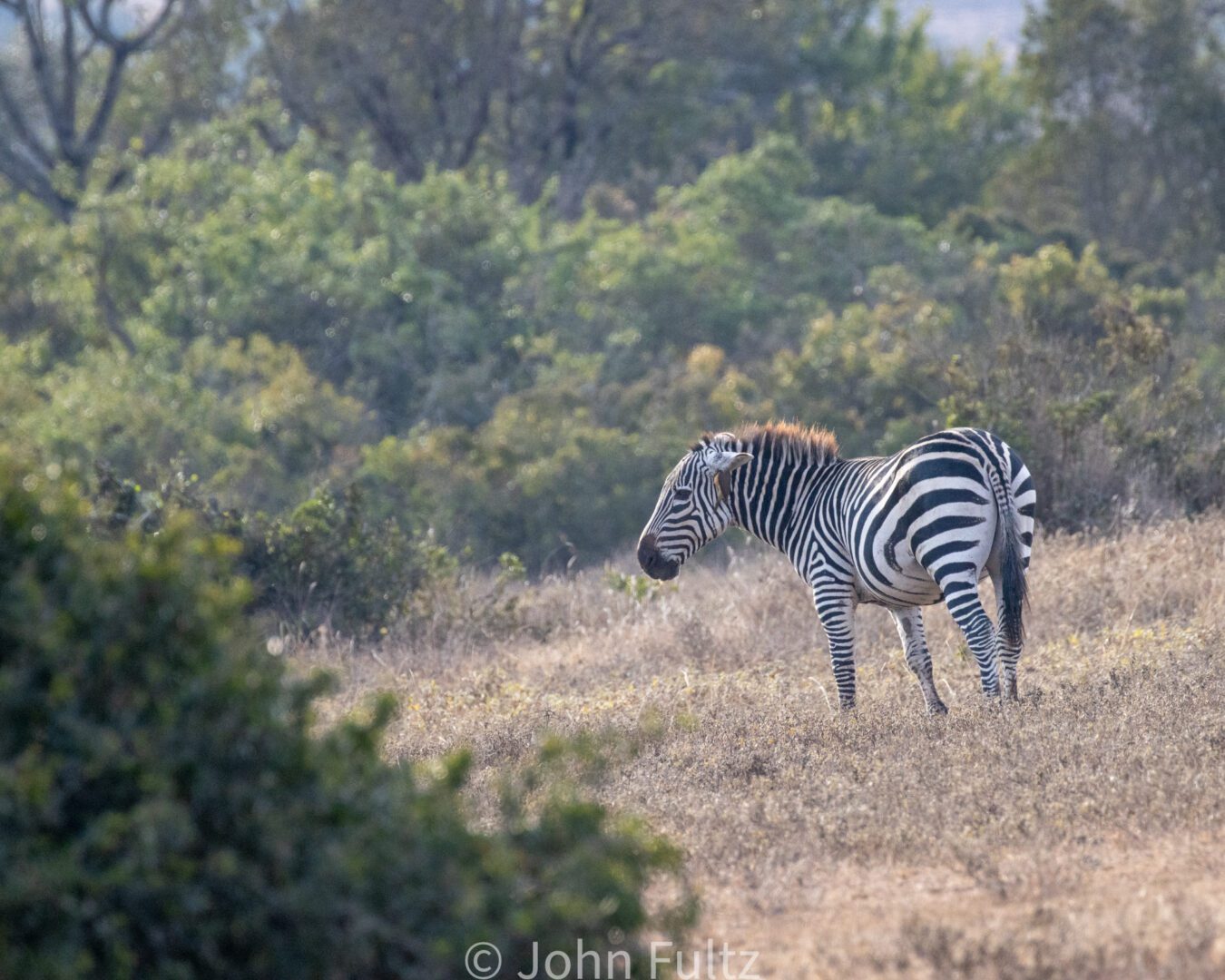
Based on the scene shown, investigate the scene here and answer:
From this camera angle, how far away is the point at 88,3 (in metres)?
30.5

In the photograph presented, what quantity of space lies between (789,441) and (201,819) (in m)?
5.86

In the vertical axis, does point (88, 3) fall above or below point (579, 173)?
above

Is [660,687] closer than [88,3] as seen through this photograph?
Yes

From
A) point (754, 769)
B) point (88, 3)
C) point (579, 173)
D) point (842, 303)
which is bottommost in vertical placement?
point (754, 769)

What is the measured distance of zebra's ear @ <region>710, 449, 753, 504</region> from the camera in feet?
29.8

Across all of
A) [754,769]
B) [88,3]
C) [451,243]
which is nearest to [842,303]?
[451,243]

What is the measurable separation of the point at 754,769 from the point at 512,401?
13.4 meters

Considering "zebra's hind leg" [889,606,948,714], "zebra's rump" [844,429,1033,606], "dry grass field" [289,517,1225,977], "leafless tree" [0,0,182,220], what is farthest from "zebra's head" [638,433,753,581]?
"leafless tree" [0,0,182,220]

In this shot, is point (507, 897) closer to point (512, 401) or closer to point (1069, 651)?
point (1069, 651)

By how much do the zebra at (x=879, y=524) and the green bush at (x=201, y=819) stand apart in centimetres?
418

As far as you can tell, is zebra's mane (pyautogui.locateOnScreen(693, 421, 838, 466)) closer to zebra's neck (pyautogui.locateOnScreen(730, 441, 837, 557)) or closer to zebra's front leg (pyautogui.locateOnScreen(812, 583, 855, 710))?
zebra's neck (pyautogui.locateOnScreen(730, 441, 837, 557))

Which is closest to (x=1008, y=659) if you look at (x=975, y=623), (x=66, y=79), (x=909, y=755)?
(x=975, y=623)

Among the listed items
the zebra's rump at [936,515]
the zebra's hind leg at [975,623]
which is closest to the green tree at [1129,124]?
the zebra's rump at [936,515]

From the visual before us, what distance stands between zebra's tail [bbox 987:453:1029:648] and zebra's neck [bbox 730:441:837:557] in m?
1.34
